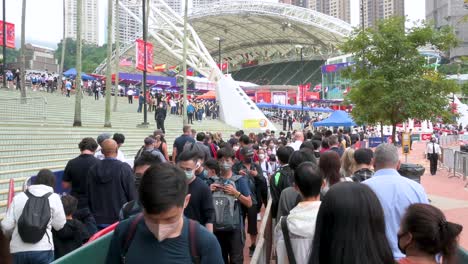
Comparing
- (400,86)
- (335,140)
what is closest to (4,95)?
(400,86)

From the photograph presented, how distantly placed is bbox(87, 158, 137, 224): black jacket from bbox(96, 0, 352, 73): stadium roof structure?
50.0 metres

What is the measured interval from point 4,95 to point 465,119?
4736 centimetres

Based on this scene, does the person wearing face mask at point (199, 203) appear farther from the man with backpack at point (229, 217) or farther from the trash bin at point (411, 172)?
the trash bin at point (411, 172)

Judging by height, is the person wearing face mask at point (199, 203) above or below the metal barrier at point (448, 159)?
above

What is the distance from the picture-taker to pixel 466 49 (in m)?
96.3

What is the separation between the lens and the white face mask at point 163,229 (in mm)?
2352

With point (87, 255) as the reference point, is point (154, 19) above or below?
above

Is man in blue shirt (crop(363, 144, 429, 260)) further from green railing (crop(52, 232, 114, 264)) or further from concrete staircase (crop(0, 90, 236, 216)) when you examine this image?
concrete staircase (crop(0, 90, 236, 216))

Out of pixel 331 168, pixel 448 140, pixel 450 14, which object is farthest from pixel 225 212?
pixel 450 14

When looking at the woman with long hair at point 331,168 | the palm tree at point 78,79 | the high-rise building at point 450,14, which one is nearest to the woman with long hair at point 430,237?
the woman with long hair at point 331,168

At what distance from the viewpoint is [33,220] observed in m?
4.41

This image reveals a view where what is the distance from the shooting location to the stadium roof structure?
68188 mm

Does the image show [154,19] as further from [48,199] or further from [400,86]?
[48,199]

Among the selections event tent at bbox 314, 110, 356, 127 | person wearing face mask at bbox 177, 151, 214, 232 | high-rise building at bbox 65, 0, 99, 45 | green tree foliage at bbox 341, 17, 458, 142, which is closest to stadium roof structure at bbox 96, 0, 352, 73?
high-rise building at bbox 65, 0, 99, 45
